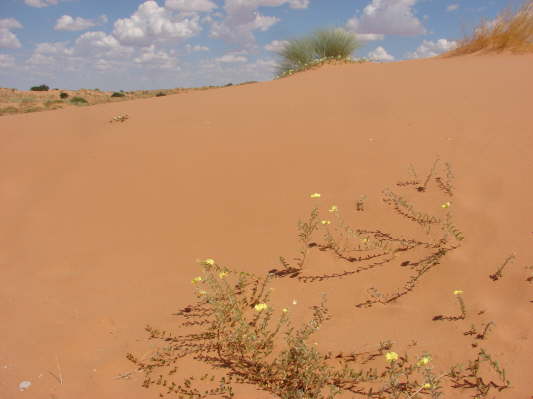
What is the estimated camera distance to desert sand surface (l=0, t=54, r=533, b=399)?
2.05 metres

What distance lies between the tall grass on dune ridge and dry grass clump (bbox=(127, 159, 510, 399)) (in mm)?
8279

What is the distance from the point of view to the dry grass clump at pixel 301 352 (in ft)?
5.73

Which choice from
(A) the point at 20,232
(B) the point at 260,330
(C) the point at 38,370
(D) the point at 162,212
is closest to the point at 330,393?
(B) the point at 260,330

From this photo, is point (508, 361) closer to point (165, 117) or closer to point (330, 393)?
point (330, 393)

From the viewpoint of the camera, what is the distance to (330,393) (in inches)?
68.3

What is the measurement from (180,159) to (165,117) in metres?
1.68

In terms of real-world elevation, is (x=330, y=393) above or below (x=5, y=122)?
below

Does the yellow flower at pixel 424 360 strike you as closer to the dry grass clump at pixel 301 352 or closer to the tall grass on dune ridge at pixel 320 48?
the dry grass clump at pixel 301 352

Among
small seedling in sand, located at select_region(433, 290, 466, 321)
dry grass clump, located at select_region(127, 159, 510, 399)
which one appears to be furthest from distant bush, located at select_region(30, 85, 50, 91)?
small seedling in sand, located at select_region(433, 290, 466, 321)

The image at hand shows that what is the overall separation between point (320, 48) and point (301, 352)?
32.3 feet

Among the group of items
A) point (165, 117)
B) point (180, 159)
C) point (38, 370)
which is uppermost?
point (165, 117)

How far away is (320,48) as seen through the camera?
10.5 m

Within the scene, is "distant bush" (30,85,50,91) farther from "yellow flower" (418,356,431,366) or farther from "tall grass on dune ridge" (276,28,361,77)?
"yellow flower" (418,356,431,366)

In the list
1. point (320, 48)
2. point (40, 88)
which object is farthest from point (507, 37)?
point (40, 88)
